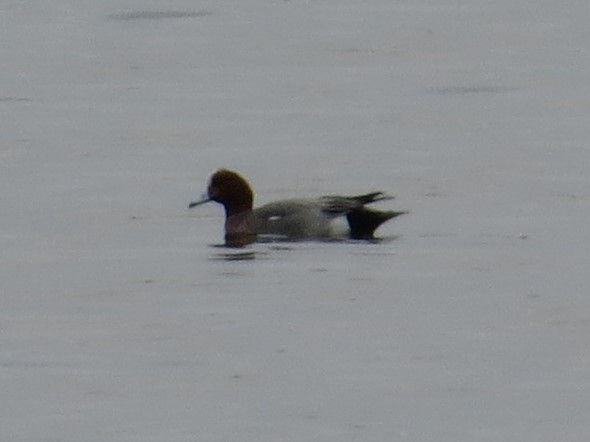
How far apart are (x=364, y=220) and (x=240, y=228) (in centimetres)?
89

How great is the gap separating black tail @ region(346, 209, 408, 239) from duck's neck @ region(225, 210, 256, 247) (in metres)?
0.69

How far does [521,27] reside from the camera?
33.5 metres

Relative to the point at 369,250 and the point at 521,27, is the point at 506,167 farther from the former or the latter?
the point at 521,27

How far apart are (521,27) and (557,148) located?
12.2 meters

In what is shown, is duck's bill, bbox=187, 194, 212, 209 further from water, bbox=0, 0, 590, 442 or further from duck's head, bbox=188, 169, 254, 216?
water, bbox=0, 0, 590, 442

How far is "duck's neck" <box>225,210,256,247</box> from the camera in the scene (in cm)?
1729

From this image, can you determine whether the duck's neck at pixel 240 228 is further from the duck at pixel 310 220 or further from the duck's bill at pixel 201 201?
the duck's bill at pixel 201 201

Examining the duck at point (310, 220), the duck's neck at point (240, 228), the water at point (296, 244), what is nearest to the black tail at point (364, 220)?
the duck at point (310, 220)

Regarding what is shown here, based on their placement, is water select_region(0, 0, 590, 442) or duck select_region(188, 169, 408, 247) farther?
duck select_region(188, 169, 408, 247)

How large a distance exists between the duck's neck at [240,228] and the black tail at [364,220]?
27.0 inches

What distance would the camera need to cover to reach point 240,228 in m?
17.5

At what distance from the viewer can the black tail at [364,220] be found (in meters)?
17.1

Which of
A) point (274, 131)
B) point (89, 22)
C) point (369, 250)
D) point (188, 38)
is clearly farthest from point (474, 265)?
point (89, 22)

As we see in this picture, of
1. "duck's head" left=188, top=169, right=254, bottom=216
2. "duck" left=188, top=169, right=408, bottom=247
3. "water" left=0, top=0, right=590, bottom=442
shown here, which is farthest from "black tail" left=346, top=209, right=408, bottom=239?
"duck's head" left=188, top=169, right=254, bottom=216
